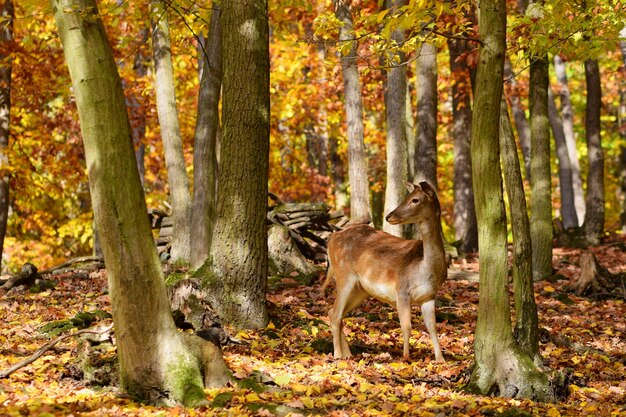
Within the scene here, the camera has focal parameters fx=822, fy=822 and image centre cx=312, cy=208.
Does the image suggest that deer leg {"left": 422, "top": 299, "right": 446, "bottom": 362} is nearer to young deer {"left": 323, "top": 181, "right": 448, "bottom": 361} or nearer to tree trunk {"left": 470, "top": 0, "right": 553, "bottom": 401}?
young deer {"left": 323, "top": 181, "right": 448, "bottom": 361}

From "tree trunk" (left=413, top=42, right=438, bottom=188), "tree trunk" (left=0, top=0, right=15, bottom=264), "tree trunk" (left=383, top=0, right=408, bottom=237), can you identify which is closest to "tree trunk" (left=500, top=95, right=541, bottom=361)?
"tree trunk" (left=383, top=0, right=408, bottom=237)

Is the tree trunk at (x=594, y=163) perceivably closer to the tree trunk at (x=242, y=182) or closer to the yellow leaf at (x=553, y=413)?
the tree trunk at (x=242, y=182)

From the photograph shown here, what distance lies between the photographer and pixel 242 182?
9.52m

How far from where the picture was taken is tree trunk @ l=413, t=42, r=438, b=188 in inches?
639

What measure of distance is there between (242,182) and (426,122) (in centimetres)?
761

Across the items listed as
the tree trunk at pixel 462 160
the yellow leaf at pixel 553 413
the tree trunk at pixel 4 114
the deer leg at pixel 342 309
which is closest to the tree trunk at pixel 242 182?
the deer leg at pixel 342 309

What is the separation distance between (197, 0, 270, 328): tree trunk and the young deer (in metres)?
0.98

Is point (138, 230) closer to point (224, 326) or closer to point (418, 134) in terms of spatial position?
point (224, 326)

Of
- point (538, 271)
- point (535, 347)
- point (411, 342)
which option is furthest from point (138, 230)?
point (538, 271)

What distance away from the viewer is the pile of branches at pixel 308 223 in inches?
609

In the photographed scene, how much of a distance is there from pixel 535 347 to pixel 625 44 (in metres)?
7.15

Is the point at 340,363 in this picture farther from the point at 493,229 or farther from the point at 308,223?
the point at 308,223

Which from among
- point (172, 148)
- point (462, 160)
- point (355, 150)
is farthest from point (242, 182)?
point (462, 160)

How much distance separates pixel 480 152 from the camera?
725cm
